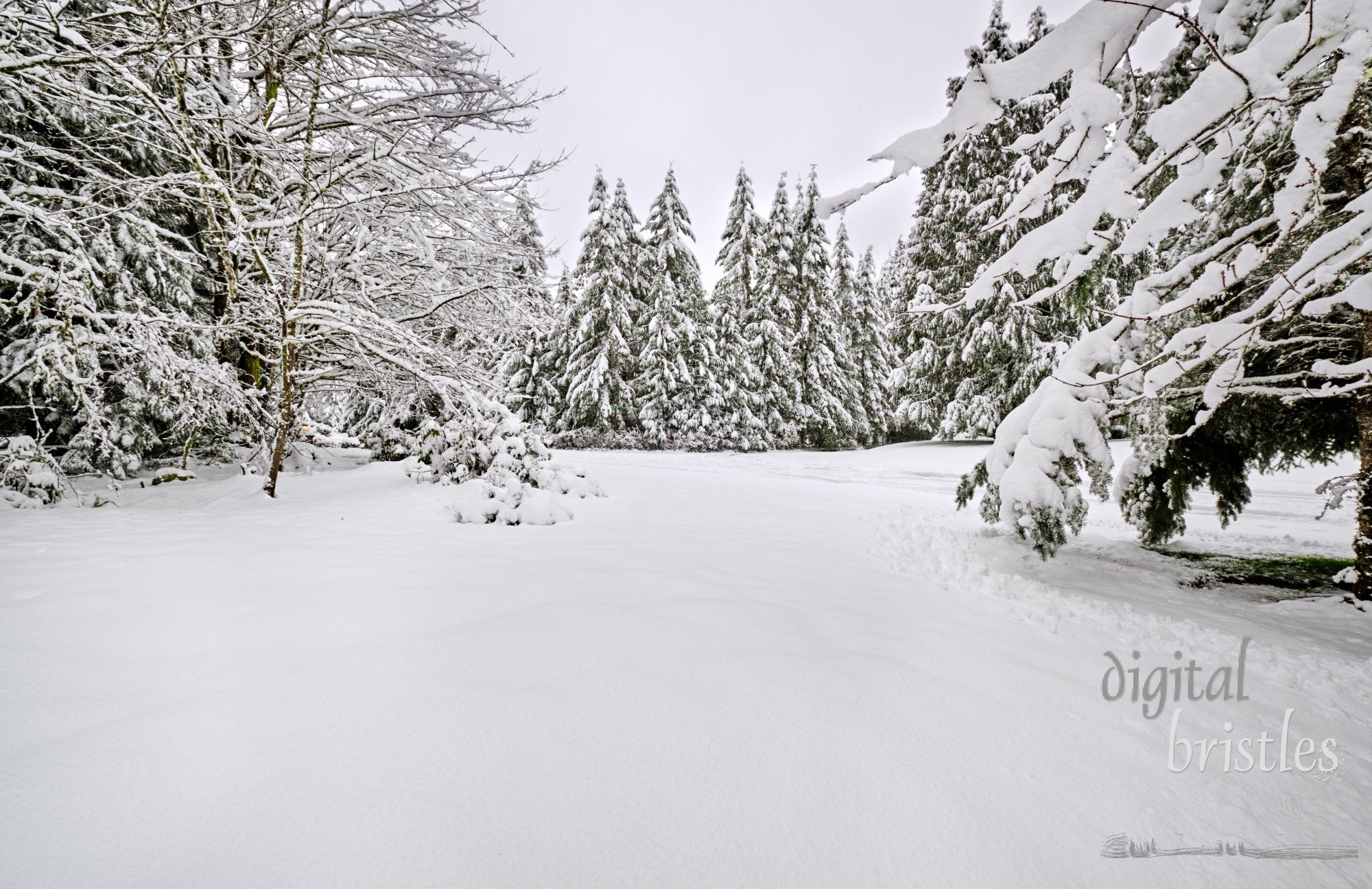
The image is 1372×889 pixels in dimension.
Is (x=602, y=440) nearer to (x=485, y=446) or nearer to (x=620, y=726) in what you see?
(x=485, y=446)

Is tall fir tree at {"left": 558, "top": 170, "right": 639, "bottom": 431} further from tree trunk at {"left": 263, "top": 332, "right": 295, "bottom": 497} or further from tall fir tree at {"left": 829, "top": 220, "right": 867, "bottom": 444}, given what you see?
tree trunk at {"left": 263, "top": 332, "right": 295, "bottom": 497}

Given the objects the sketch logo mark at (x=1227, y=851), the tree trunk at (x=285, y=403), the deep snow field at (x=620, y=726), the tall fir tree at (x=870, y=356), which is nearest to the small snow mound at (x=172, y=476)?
the tree trunk at (x=285, y=403)

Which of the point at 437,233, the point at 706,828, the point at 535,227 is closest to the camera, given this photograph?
the point at 706,828

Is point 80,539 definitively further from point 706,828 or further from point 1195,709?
point 1195,709

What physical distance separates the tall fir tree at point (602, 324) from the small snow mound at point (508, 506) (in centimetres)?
1321

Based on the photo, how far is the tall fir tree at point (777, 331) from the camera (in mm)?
19094

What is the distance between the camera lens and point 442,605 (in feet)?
7.00

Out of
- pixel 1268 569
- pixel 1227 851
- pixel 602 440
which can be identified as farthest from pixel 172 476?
pixel 602 440

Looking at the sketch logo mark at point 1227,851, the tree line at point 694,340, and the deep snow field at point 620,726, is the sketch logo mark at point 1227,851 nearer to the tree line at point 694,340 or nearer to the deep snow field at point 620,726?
the deep snow field at point 620,726

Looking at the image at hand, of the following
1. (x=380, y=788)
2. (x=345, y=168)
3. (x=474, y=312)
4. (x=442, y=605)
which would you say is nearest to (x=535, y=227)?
(x=474, y=312)

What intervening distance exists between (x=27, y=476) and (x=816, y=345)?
64.4 feet

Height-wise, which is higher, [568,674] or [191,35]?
[191,35]

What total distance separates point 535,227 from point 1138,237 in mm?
17511

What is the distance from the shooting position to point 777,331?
62.8ft
